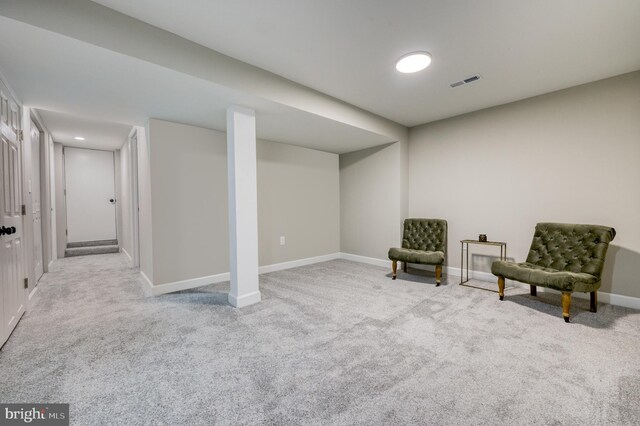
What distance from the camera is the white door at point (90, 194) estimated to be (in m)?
6.07

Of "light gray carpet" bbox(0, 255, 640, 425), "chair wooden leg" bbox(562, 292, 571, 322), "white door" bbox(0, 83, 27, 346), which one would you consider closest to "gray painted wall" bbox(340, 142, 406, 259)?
"light gray carpet" bbox(0, 255, 640, 425)

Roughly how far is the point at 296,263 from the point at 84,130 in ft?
13.5

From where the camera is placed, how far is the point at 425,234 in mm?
4047

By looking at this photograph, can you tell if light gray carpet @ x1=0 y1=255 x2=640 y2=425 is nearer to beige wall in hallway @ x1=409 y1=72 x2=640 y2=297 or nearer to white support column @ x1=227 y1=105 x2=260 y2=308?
white support column @ x1=227 y1=105 x2=260 y2=308

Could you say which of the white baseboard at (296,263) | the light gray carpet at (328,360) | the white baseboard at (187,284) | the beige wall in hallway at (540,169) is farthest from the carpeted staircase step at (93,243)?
the beige wall in hallway at (540,169)

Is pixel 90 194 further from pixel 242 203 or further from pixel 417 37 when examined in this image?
pixel 417 37

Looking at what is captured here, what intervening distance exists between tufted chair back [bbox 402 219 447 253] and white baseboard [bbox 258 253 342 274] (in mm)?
1523

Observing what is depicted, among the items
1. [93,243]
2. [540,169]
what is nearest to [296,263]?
[540,169]

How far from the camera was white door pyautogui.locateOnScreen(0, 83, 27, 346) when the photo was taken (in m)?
2.05

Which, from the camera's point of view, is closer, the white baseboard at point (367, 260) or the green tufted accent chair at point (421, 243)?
the green tufted accent chair at point (421, 243)

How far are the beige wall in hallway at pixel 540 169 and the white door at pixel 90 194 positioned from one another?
7009mm

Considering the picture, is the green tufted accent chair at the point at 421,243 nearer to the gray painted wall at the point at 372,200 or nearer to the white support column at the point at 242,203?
the gray painted wall at the point at 372,200
